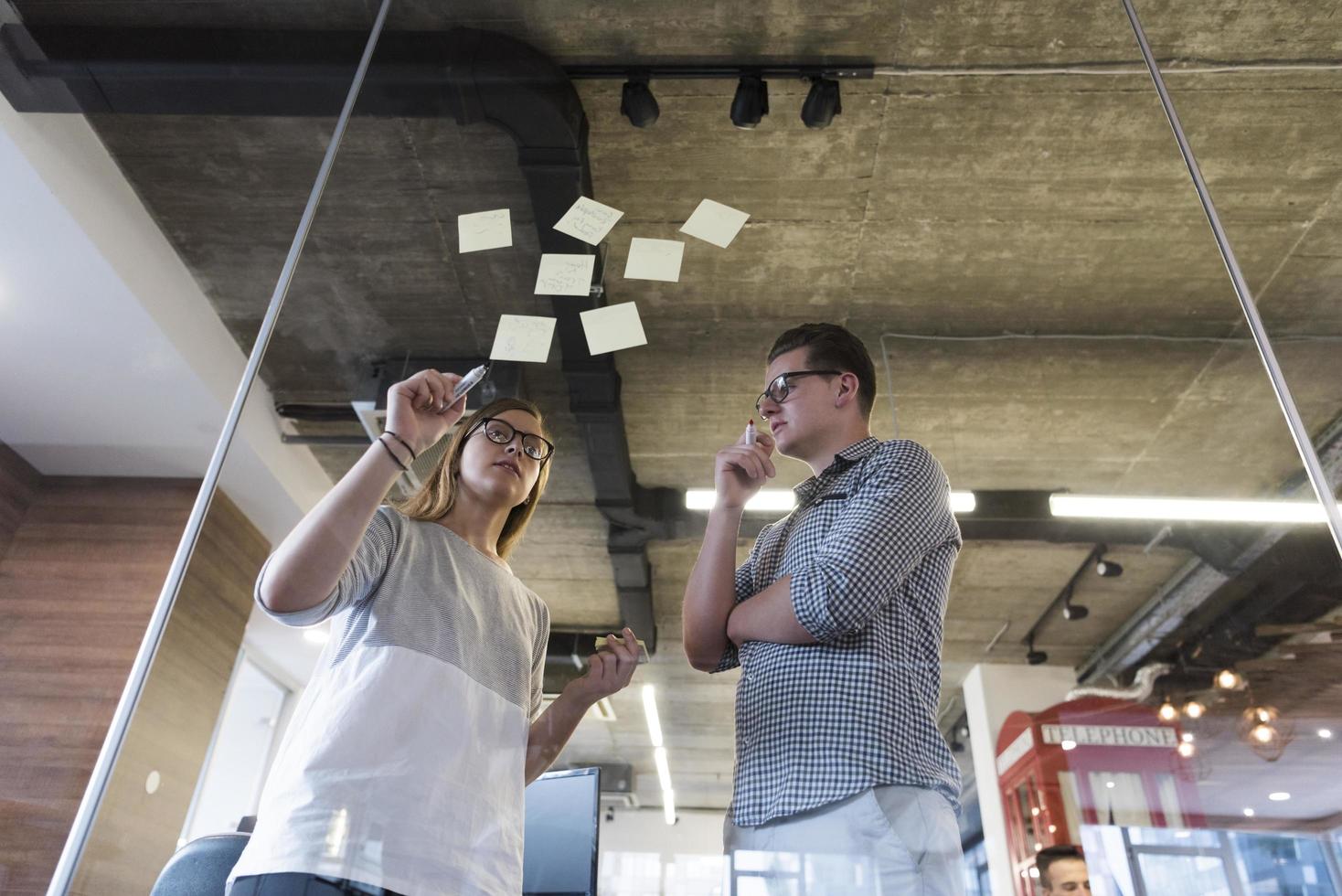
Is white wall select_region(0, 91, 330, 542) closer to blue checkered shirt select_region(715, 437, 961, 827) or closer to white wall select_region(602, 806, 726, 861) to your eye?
white wall select_region(602, 806, 726, 861)

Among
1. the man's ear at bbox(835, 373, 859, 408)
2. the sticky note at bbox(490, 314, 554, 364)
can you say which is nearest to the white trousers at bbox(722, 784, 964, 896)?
the man's ear at bbox(835, 373, 859, 408)

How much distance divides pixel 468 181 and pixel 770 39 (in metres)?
0.98

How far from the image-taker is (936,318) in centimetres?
309

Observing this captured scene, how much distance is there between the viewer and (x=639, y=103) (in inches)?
104

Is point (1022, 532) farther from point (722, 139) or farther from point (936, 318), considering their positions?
point (722, 139)

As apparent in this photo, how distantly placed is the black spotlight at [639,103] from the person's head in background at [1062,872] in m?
3.46

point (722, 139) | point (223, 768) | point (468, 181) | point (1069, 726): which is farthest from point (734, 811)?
point (1069, 726)

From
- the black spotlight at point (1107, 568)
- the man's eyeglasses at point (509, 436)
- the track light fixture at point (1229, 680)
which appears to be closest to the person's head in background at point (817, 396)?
the man's eyeglasses at point (509, 436)

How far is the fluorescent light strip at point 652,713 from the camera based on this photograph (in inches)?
58.7

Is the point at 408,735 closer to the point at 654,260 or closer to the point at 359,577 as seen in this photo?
the point at 359,577

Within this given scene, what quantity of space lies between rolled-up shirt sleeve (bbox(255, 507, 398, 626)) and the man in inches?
14.6

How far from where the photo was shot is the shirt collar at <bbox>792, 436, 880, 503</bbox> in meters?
1.16

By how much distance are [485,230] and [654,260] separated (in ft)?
1.24

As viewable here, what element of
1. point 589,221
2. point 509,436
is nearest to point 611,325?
point 589,221
